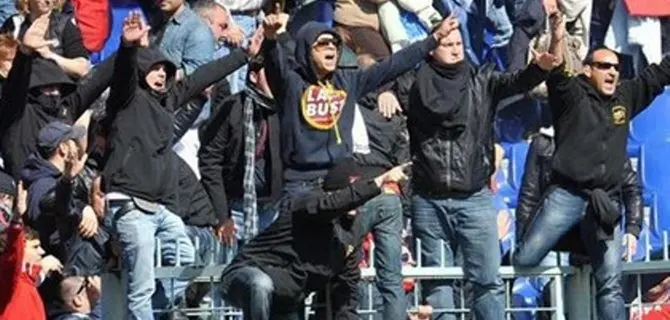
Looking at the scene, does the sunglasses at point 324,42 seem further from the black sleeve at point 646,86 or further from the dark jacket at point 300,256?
the black sleeve at point 646,86

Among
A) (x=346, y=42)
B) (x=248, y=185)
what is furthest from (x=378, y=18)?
(x=248, y=185)

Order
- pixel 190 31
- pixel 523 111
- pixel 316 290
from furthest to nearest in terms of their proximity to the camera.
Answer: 1. pixel 523 111
2. pixel 190 31
3. pixel 316 290

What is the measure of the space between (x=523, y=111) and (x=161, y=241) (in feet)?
15.5

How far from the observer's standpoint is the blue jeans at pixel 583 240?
18.9 m

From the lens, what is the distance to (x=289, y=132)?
18703mm

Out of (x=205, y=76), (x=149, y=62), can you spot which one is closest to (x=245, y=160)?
(x=205, y=76)

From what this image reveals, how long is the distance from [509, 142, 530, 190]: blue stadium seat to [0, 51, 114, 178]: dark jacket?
13.7ft

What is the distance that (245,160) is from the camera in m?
20.0

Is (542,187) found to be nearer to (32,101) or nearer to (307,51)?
(307,51)

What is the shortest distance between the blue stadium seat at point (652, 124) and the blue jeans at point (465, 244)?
382 centimetres

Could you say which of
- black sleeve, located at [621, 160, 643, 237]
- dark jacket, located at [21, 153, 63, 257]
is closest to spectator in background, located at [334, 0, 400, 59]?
black sleeve, located at [621, 160, 643, 237]

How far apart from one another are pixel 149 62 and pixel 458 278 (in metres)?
2.38

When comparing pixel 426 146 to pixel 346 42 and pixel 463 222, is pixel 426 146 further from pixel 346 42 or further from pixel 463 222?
pixel 346 42

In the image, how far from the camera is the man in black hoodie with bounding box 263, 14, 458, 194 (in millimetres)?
18578
